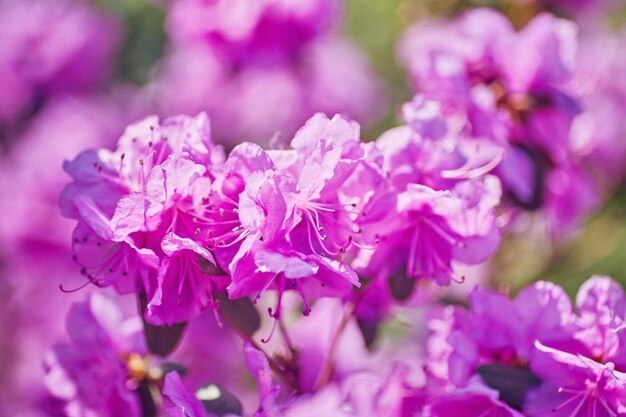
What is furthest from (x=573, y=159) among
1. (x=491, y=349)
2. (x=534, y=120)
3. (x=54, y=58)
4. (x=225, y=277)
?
(x=54, y=58)

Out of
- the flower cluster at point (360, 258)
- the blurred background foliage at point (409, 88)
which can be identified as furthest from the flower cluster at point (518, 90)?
the blurred background foliage at point (409, 88)

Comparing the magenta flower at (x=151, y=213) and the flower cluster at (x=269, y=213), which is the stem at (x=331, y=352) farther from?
the magenta flower at (x=151, y=213)

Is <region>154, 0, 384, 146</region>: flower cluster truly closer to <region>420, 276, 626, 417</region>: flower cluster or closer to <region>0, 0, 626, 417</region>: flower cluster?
<region>0, 0, 626, 417</region>: flower cluster

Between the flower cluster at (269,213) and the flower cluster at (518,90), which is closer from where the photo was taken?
the flower cluster at (269,213)

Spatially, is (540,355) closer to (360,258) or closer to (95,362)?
(360,258)

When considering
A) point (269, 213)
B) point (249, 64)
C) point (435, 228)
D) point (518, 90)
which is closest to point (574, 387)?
point (435, 228)

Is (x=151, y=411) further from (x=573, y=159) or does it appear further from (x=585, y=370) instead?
(x=573, y=159)
